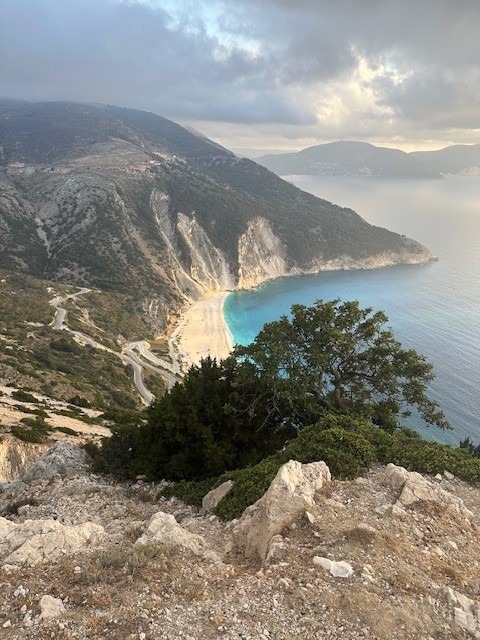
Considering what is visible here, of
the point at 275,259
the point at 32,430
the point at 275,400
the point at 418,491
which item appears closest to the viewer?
the point at 418,491

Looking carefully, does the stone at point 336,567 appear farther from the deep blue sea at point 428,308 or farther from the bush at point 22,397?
the deep blue sea at point 428,308

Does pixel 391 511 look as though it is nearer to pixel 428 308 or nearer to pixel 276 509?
pixel 276 509

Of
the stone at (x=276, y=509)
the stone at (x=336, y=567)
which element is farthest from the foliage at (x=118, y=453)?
the stone at (x=336, y=567)

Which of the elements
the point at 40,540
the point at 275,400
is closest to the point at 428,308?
the point at 275,400

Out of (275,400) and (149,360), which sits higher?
(275,400)

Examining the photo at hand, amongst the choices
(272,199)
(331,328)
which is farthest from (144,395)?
(272,199)
